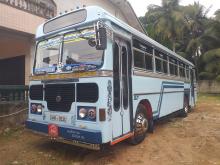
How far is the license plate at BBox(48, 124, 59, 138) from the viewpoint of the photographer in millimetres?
5852

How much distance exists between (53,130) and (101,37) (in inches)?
89.5

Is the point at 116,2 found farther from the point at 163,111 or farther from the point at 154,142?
the point at 154,142

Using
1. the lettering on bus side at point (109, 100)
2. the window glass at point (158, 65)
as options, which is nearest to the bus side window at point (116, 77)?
the lettering on bus side at point (109, 100)

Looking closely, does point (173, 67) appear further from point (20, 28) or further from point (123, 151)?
point (20, 28)

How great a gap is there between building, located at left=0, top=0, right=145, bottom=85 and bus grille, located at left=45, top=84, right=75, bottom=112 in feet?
6.68

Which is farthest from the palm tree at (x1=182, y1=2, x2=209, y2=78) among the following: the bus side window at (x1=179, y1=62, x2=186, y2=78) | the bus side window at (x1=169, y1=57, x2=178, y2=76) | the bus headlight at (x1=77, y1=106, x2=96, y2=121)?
the bus headlight at (x1=77, y1=106, x2=96, y2=121)

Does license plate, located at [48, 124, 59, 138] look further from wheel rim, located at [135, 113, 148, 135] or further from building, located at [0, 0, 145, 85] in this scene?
building, located at [0, 0, 145, 85]

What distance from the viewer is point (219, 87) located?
35438mm

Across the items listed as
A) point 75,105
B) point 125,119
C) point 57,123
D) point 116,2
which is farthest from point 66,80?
point 116,2

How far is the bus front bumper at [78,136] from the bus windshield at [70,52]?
1.29 metres

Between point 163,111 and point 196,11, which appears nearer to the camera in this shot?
point 163,111

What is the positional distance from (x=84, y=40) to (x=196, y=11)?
36124mm

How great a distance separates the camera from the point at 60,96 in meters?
5.94

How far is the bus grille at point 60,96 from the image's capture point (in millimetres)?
5770
